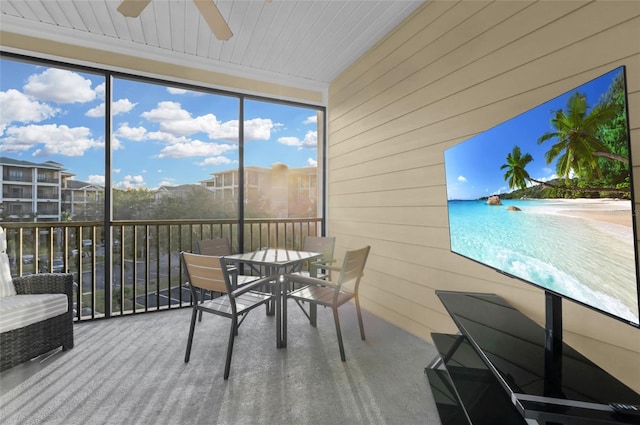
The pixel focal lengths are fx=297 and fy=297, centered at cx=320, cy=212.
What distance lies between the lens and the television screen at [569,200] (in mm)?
904

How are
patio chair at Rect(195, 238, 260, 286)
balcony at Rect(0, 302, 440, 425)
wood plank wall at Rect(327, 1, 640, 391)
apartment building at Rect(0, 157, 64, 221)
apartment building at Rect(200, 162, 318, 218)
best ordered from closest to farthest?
wood plank wall at Rect(327, 1, 640, 391)
balcony at Rect(0, 302, 440, 425)
apartment building at Rect(0, 157, 64, 221)
patio chair at Rect(195, 238, 260, 286)
apartment building at Rect(200, 162, 318, 218)

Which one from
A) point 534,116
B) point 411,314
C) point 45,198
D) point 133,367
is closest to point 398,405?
point 411,314

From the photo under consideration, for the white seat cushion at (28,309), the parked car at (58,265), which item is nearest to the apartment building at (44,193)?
the parked car at (58,265)

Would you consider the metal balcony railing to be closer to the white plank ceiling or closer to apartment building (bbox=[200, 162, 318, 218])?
apartment building (bbox=[200, 162, 318, 218])

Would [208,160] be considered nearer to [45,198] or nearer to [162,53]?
[162,53]

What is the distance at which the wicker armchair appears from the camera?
6.70 feet

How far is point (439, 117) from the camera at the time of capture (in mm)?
2402

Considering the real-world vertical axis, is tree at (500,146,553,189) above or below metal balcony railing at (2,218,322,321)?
above

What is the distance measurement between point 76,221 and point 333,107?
10.6 feet

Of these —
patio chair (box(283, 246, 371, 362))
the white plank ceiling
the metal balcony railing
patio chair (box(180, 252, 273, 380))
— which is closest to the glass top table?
patio chair (box(283, 246, 371, 362))

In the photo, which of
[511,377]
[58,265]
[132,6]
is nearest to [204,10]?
[132,6]

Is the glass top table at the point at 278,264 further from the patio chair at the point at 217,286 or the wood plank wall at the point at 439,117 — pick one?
the wood plank wall at the point at 439,117

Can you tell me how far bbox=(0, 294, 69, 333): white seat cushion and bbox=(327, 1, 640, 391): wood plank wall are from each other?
2.80 m

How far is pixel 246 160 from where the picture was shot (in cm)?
380
